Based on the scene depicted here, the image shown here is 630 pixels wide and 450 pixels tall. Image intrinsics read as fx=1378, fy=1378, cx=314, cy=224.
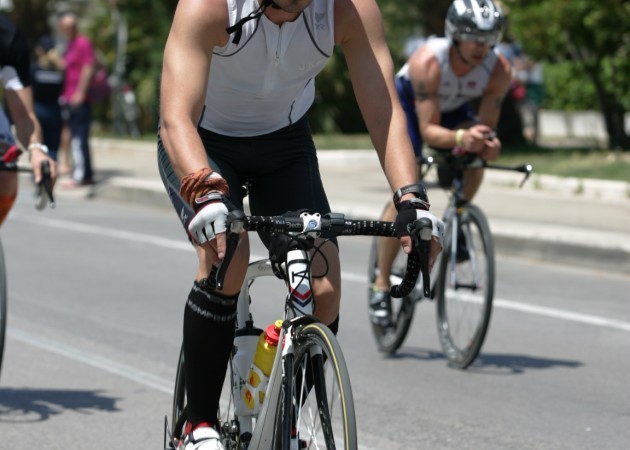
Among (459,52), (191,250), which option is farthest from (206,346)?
(191,250)

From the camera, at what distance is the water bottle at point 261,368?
4215mm

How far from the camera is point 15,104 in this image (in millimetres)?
6367

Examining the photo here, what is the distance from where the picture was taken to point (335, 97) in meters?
25.6

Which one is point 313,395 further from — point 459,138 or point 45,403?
point 459,138

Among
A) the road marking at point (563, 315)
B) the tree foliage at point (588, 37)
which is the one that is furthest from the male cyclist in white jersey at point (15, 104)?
the tree foliage at point (588, 37)

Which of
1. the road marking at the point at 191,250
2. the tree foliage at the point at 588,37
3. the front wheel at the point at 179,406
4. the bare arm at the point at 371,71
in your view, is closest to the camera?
the bare arm at the point at 371,71

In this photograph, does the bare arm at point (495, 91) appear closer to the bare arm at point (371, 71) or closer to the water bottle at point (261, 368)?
the bare arm at point (371, 71)

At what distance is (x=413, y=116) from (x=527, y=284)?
2.97m

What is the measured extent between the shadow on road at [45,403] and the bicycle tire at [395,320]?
1.73 meters

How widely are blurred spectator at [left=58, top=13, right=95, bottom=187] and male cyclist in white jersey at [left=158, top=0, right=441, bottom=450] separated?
1232 centimetres

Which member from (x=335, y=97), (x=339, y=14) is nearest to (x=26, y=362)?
(x=339, y=14)

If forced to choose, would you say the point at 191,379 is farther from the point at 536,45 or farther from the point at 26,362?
the point at 536,45

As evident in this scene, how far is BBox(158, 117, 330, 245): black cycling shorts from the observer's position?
15.0 feet

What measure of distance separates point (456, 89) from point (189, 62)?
3544 mm
